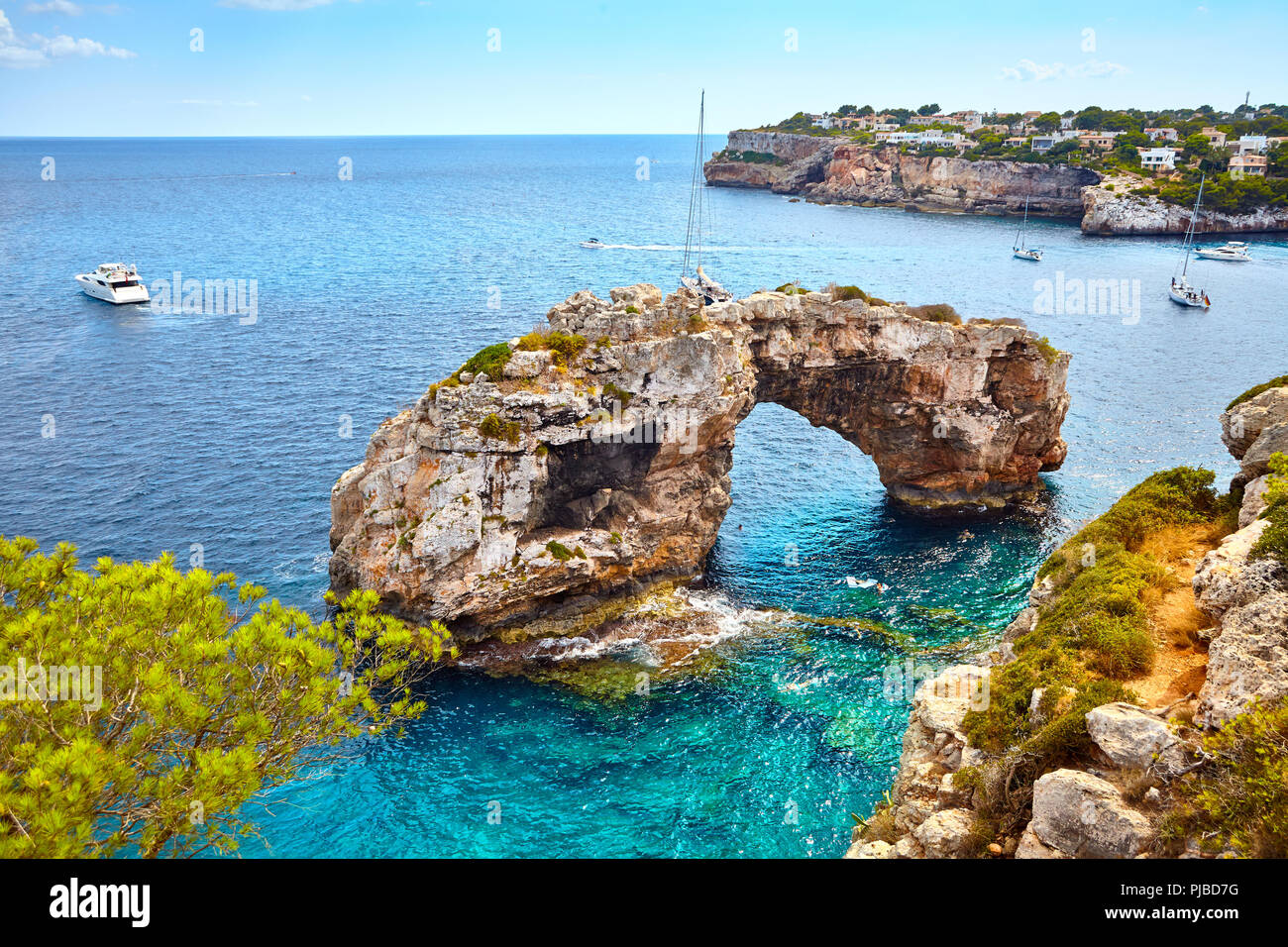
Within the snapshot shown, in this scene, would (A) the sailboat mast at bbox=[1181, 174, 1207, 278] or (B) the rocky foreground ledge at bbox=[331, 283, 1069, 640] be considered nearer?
(B) the rocky foreground ledge at bbox=[331, 283, 1069, 640]

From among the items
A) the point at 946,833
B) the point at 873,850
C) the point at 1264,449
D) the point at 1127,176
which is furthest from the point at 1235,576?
the point at 1127,176

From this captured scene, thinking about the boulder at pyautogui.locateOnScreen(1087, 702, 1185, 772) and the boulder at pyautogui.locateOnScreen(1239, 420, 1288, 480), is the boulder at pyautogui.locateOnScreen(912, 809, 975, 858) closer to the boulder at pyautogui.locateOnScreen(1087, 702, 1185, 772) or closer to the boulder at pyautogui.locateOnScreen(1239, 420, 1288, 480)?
the boulder at pyautogui.locateOnScreen(1087, 702, 1185, 772)

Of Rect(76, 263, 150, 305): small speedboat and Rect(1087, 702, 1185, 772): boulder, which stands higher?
Rect(76, 263, 150, 305): small speedboat

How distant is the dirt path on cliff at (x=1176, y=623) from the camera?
20.7 m

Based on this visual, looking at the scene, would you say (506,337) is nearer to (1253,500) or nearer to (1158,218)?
(1253,500)

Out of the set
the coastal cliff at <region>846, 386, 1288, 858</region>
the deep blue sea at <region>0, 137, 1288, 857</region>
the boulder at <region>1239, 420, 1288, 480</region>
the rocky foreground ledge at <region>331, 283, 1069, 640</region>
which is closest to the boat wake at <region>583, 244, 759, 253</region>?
the deep blue sea at <region>0, 137, 1288, 857</region>

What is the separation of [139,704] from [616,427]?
1161 inches

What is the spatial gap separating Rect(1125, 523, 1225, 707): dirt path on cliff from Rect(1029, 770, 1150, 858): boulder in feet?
14.0

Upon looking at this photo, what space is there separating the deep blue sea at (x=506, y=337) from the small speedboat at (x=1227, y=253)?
328 cm

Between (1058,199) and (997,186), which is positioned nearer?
(1058,199)

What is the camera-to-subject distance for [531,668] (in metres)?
42.0

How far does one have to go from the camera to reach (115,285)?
102625 millimetres

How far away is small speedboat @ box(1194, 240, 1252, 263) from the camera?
128m
